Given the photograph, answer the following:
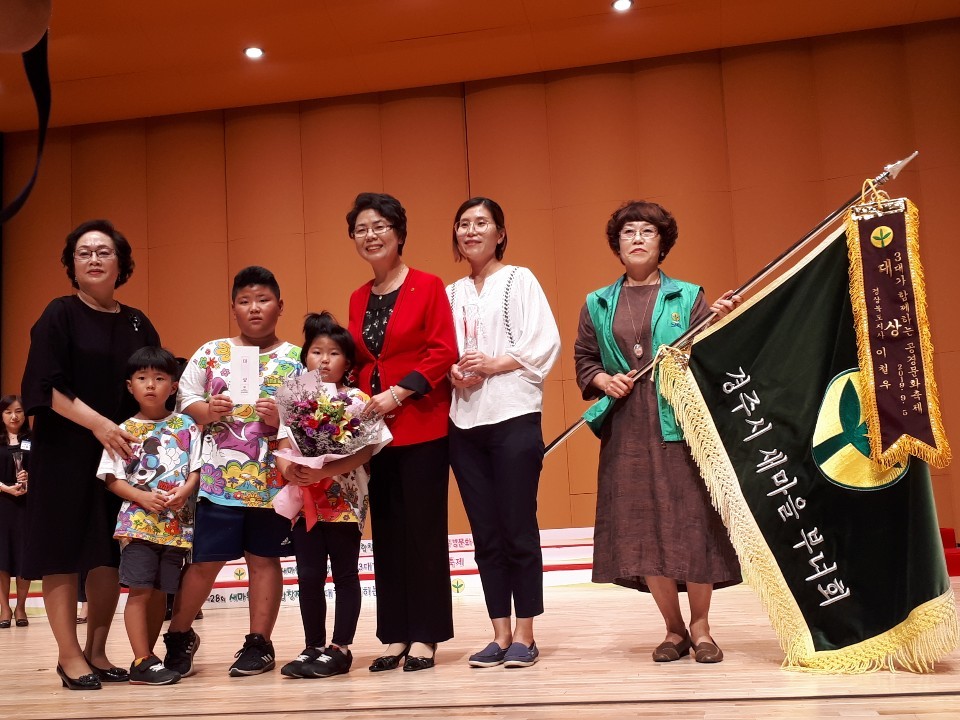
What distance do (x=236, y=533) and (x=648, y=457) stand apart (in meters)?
1.35

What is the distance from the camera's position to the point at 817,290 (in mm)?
2812

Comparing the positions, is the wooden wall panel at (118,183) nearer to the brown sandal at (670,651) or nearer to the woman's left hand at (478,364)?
the woman's left hand at (478,364)

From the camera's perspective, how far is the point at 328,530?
300 centimetres

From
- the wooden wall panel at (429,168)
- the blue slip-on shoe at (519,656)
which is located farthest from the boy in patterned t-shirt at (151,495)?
the wooden wall panel at (429,168)

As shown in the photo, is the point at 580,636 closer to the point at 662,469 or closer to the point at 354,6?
the point at 662,469

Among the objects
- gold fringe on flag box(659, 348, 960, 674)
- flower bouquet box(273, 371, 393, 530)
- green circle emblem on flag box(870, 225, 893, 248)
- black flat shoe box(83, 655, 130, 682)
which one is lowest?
black flat shoe box(83, 655, 130, 682)

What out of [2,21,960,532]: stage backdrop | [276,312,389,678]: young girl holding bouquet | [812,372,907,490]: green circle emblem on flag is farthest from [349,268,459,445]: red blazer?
[2,21,960,532]: stage backdrop

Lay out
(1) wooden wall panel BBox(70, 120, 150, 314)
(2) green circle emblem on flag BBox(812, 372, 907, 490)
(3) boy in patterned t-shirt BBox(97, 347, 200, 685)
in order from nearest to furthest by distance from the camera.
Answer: (2) green circle emblem on flag BBox(812, 372, 907, 490) < (3) boy in patterned t-shirt BBox(97, 347, 200, 685) < (1) wooden wall panel BBox(70, 120, 150, 314)

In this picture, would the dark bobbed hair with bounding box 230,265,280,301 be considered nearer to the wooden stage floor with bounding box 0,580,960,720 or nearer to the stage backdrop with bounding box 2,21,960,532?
the wooden stage floor with bounding box 0,580,960,720

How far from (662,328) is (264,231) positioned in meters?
5.33

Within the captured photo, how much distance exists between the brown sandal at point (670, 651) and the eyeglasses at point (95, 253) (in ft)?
7.22

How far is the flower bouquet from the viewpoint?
283 cm

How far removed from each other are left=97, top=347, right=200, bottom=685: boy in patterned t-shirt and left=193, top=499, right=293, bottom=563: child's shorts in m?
0.06

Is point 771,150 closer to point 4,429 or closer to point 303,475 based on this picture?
point 303,475
